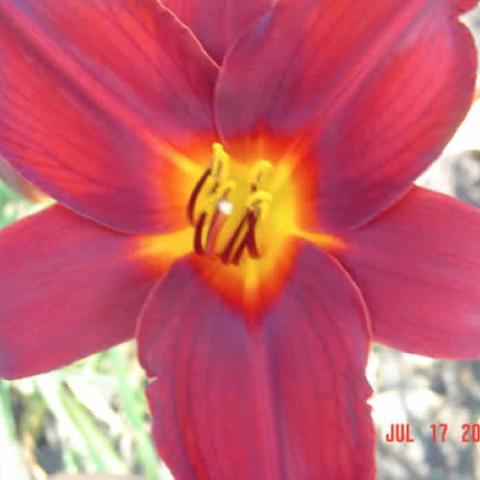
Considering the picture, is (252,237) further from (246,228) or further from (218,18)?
(218,18)

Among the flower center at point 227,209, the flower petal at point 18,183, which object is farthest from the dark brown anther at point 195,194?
the flower petal at point 18,183

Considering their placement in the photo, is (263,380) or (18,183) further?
(18,183)

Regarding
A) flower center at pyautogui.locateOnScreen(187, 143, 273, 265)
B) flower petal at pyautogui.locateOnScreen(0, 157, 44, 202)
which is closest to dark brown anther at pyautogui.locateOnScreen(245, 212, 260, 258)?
flower center at pyautogui.locateOnScreen(187, 143, 273, 265)

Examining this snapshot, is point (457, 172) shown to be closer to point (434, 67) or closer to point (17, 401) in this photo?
point (17, 401)

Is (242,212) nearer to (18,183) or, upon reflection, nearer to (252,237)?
(252,237)

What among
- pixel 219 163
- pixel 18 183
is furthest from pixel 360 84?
pixel 18 183

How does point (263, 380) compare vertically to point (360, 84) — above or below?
below
